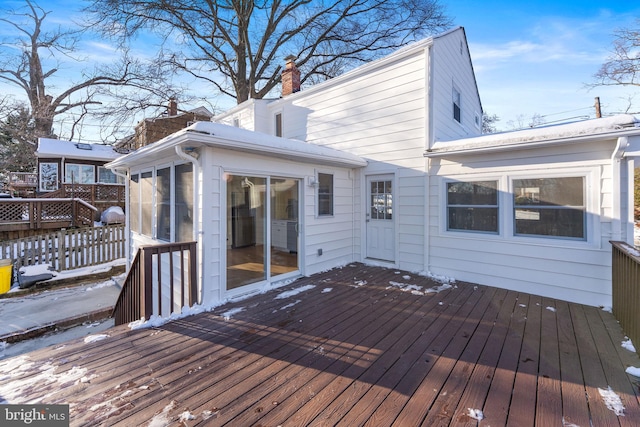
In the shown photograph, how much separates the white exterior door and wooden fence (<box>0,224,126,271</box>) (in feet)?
26.1

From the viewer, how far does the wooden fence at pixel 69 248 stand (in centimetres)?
721

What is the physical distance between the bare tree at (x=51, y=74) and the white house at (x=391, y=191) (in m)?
11.5

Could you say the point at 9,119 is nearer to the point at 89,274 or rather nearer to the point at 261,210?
the point at 89,274

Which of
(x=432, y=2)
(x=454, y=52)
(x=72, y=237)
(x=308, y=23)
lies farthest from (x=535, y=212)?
(x=308, y=23)

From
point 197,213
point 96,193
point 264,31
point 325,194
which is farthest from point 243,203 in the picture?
point 96,193

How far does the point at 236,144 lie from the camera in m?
3.84

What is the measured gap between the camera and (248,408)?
1.92m

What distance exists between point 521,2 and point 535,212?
6818mm

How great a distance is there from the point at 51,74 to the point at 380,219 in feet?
77.9

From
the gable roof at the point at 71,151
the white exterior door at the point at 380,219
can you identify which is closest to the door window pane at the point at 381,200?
the white exterior door at the point at 380,219

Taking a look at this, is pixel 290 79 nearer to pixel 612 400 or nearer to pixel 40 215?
pixel 612 400

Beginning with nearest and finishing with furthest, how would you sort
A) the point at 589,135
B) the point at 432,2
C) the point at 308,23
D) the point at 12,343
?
the point at 589,135
the point at 12,343
the point at 432,2
the point at 308,23

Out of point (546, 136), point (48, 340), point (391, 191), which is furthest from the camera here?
point (391, 191)
